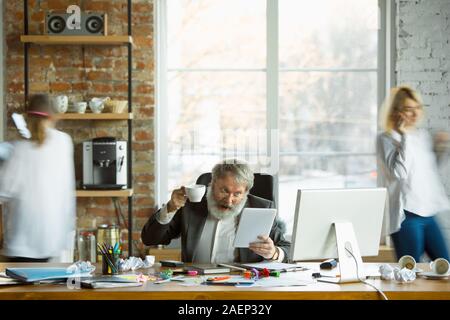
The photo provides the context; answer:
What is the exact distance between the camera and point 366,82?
5.42 metres

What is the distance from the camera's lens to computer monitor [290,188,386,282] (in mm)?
2930

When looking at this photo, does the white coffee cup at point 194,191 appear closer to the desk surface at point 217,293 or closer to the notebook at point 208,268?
the notebook at point 208,268

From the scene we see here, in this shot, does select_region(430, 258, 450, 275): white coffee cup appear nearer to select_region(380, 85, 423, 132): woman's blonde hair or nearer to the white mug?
select_region(380, 85, 423, 132): woman's blonde hair

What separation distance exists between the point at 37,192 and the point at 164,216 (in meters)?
0.81

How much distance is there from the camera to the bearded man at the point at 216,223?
3.47 meters

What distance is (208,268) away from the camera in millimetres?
3164

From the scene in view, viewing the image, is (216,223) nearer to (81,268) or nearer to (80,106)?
(81,268)

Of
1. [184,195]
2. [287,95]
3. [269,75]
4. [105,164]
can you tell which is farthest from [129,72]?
[184,195]

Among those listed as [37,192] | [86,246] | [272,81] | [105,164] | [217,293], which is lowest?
[86,246]

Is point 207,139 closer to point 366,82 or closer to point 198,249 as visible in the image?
point 366,82

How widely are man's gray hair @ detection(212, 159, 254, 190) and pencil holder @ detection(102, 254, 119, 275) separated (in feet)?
2.24

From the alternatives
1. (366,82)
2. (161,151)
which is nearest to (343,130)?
(366,82)

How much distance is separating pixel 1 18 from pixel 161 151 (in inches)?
56.1
